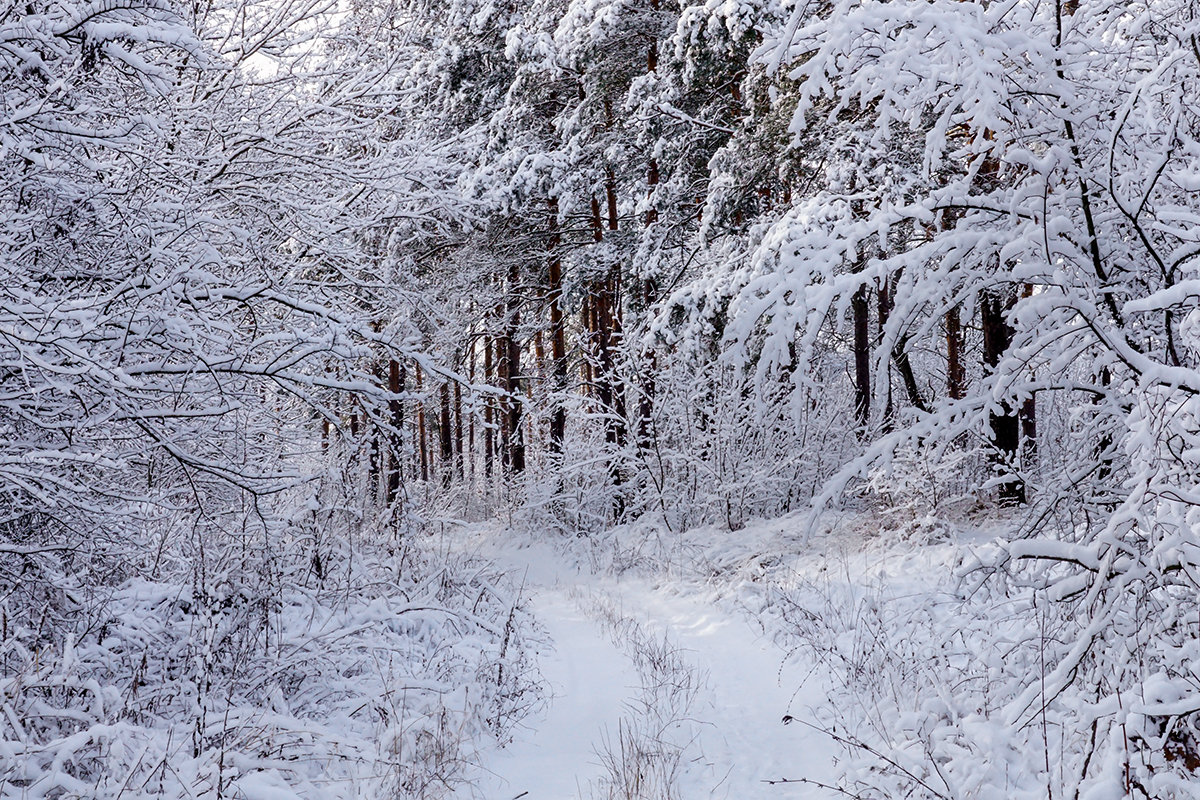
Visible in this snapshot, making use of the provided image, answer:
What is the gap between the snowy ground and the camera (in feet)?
12.5

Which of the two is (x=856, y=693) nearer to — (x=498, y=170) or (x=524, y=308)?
(x=498, y=170)

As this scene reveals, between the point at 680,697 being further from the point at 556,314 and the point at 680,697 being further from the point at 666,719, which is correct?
the point at 556,314

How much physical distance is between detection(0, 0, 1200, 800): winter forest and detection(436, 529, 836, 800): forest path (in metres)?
0.04

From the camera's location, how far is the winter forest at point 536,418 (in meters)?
3.05

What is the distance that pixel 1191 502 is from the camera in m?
2.39

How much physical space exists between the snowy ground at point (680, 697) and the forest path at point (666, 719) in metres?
0.01

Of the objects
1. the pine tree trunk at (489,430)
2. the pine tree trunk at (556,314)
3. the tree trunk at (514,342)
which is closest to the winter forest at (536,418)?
the pine tree trunk at (556,314)

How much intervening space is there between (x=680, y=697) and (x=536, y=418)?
2.03 m

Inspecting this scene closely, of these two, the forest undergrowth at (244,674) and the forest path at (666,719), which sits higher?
the forest undergrowth at (244,674)

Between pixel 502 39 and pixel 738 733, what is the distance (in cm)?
1412

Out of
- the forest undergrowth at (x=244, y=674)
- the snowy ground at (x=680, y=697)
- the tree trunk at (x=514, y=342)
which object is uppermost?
the tree trunk at (x=514, y=342)

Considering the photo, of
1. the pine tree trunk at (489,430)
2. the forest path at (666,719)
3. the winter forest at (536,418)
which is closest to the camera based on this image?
the winter forest at (536,418)

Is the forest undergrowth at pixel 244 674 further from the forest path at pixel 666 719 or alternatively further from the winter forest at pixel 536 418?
the forest path at pixel 666 719

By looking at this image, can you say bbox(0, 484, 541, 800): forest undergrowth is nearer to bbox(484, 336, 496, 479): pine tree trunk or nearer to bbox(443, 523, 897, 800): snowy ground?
bbox(443, 523, 897, 800): snowy ground
